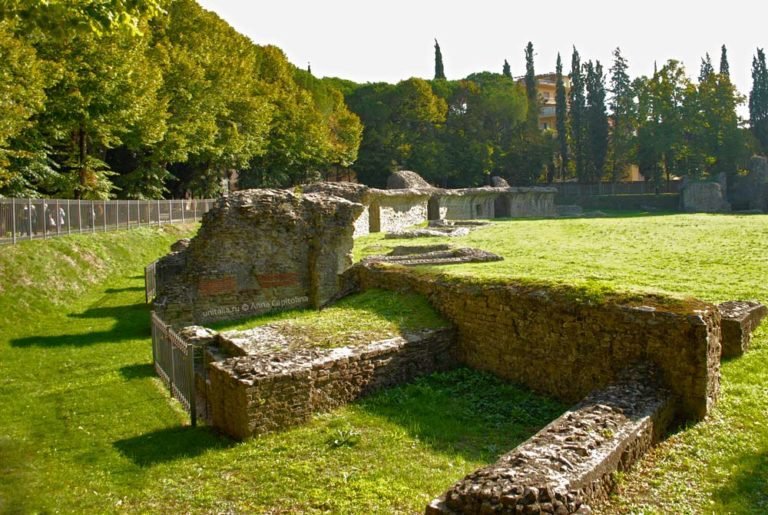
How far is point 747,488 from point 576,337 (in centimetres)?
301

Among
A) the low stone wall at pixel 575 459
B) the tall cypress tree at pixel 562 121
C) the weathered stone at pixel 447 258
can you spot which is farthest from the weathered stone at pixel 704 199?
the low stone wall at pixel 575 459

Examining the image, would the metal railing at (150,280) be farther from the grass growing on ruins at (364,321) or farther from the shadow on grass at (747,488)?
the shadow on grass at (747,488)

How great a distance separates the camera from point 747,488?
607 cm

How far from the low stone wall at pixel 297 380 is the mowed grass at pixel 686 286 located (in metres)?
2.25

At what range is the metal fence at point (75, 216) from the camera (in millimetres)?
21000

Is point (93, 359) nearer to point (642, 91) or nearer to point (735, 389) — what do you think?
point (735, 389)

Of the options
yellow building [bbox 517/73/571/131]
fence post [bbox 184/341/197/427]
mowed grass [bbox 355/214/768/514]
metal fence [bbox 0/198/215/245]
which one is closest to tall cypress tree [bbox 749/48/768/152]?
yellow building [bbox 517/73/571/131]

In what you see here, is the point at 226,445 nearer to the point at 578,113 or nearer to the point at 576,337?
the point at 576,337

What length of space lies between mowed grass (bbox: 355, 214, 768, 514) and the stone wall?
3413 mm

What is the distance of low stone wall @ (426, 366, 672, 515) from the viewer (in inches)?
203

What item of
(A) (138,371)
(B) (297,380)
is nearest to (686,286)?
(B) (297,380)

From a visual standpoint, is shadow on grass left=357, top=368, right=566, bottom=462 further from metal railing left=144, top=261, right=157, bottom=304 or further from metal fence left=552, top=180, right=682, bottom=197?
metal fence left=552, top=180, right=682, bottom=197

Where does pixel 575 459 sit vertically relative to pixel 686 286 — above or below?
below

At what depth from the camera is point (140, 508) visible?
6.59 metres
